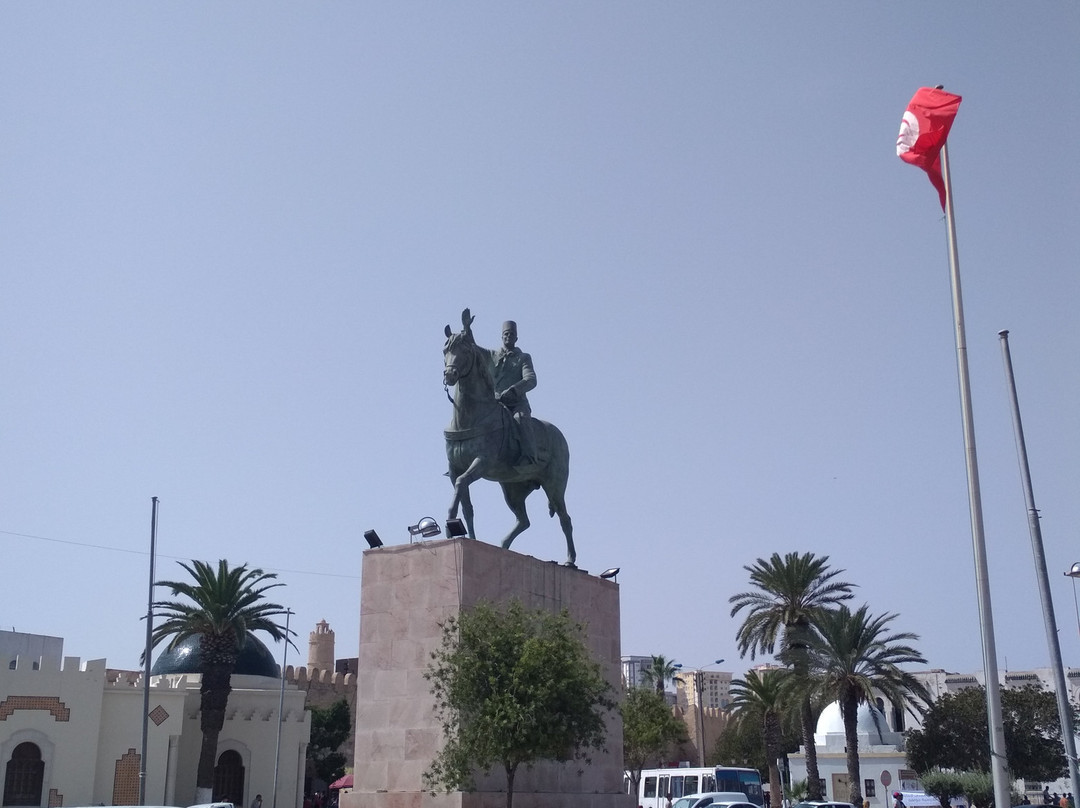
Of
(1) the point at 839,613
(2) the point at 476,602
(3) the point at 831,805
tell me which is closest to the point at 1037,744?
(1) the point at 839,613

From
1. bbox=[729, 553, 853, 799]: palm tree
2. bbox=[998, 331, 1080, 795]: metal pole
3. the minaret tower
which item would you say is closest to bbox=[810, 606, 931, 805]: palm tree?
bbox=[729, 553, 853, 799]: palm tree

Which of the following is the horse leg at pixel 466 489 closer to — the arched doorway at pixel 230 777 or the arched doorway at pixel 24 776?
the arched doorway at pixel 24 776

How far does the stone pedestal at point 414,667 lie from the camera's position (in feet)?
53.6

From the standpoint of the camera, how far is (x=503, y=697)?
614 inches

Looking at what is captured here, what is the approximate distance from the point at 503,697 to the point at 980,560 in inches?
261

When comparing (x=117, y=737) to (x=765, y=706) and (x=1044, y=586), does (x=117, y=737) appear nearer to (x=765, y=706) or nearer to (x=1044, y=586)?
(x=765, y=706)

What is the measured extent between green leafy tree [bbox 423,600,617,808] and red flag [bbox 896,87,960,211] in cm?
855

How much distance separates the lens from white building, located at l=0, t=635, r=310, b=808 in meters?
37.7

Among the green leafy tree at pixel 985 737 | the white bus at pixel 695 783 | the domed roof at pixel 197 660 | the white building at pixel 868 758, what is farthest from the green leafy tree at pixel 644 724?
the domed roof at pixel 197 660

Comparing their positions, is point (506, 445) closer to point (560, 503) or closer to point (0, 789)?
point (560, 503)

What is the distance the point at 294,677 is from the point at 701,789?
3585 cm

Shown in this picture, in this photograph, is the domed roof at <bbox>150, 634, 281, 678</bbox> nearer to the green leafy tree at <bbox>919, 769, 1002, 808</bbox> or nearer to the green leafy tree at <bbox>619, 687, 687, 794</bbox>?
the green leafy tree at <bbox>619, 687, 687, 794</bbox>

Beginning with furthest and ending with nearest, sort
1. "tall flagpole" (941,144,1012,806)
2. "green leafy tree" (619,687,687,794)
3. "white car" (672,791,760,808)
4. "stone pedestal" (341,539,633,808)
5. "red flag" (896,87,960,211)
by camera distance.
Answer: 1. "green leafy tree" (619,687,687,794)
2. "white car" (672,791,760,808)
3. "stone pedestal" (341,539,633,808)
4. "red flag" (896,87,960,211)
5. "tall flagpole" (941,144,1012,806)

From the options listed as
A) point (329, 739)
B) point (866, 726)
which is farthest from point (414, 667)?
point (329, 739)
